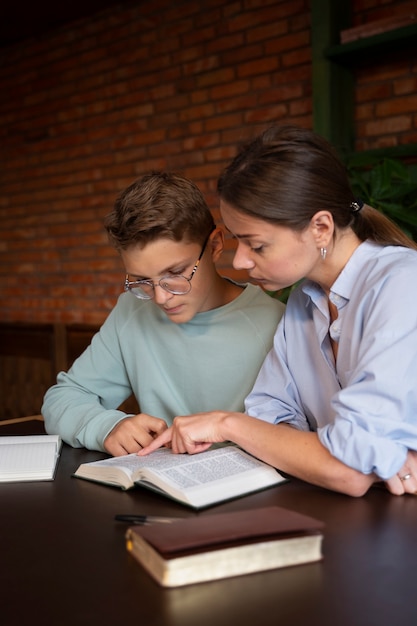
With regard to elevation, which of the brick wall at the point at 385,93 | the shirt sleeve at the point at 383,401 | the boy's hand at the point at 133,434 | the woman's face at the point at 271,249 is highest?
the brick wall at the point at 385,93

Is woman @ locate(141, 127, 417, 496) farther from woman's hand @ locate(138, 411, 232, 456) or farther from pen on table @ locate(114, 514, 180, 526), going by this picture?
pen on table @ locate(114, 514, 180, 526)

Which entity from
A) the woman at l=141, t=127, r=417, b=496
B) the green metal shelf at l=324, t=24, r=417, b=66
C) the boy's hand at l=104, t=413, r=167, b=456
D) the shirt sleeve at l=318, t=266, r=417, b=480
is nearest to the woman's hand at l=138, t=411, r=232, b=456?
the woman at l=141, t=127, r=417, b=496

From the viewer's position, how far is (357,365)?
1242mm

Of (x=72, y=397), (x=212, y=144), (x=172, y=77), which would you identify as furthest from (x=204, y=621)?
(x=172, y=77)

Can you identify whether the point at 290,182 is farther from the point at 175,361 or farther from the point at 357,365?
the point at 175,361

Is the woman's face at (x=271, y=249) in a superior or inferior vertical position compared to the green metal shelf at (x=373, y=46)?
inferior

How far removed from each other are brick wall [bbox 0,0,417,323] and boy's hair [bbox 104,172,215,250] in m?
1.71

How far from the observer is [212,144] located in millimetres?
3934

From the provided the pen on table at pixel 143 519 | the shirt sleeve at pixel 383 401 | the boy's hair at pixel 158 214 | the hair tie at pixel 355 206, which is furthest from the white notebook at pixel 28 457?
the hair tie at pixel 355 206

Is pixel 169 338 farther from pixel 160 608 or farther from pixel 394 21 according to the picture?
pixel 394 21

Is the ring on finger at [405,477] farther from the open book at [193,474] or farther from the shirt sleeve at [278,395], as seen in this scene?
the shirt sleeve at [278,395]

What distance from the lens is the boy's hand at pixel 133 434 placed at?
59.9 inches

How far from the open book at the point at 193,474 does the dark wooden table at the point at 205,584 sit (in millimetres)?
23

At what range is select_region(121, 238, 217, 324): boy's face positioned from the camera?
1615mm
